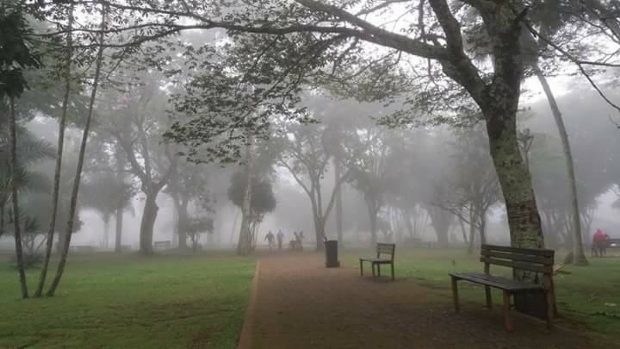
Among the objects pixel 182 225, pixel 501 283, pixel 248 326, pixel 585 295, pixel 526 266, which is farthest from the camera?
pixel 182 225

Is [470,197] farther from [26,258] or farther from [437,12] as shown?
[26,258]

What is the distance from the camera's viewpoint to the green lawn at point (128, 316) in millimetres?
5664

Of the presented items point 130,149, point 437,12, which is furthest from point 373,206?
point 437,12

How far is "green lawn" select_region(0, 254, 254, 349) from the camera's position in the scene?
18.6 ft

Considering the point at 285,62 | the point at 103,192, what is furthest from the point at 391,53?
the point at 103,192

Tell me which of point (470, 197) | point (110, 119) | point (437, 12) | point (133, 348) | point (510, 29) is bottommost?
point (133, 348)

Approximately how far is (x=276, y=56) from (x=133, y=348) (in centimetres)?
601

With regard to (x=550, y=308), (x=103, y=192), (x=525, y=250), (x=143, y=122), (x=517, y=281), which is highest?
(x=143, y=122)

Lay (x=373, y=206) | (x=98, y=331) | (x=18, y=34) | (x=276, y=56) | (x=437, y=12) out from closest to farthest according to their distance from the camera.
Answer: (x=18, y=34)
(x=98, y=331)
(x=437, y=12)
(x=276, y=56)
(x=373, y=206)

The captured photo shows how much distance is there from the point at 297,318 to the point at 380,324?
1.29 m

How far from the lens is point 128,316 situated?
23.9ft

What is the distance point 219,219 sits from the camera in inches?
2303

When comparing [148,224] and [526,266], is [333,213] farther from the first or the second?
[526,266]

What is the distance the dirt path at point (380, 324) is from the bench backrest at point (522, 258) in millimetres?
767
